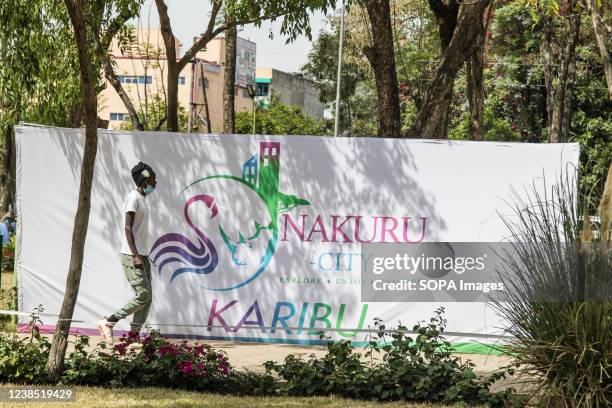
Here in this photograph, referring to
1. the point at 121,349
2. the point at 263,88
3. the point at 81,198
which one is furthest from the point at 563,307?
the point at 263,88

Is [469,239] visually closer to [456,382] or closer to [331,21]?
[456,382]

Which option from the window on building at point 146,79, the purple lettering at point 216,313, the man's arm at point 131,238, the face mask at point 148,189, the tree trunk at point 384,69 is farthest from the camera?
the window on building at point 146,79

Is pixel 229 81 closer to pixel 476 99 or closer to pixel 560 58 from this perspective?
pixel 476 99

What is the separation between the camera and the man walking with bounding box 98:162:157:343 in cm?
1021

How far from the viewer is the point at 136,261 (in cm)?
1020

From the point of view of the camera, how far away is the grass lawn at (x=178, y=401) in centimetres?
752

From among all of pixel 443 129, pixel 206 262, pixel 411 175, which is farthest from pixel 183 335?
pixel 443 129

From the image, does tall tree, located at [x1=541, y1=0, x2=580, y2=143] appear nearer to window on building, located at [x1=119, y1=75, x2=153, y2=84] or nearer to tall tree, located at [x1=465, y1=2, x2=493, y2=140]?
tall tree, located at [x1=465, y1=2, x2=493, y2=140]

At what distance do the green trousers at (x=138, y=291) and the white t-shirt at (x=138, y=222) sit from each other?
0.28ft

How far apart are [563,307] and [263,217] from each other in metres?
4.76

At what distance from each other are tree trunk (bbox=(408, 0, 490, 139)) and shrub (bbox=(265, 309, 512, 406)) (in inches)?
257

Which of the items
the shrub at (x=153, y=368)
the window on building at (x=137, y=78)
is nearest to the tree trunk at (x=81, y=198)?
the shrub at (x=153, y=368)

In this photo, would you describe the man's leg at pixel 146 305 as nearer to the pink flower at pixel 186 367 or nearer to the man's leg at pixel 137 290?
the man's leg at pixel 137 290

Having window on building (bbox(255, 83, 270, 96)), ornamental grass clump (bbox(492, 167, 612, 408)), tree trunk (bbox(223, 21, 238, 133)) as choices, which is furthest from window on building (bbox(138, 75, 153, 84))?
window on building (bbox(255, 83, 270, 96))
